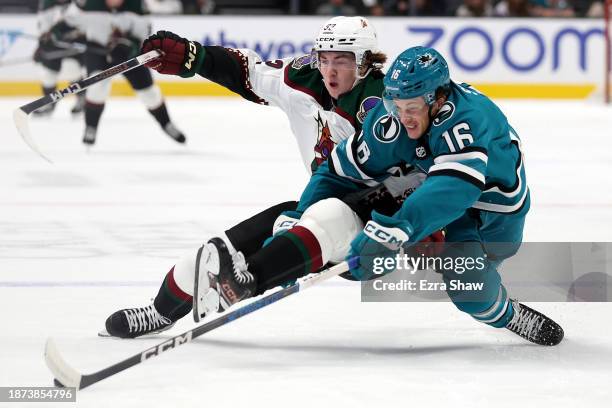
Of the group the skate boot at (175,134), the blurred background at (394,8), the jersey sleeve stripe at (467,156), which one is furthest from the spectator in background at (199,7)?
the jersey sleeve stripe at (467,156)

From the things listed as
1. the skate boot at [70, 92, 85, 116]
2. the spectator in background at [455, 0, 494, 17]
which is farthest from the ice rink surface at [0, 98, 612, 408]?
the spectator in background at [455, 0, 494, 17]

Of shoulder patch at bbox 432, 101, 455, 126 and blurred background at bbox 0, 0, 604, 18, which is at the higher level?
shoulder patch at bbox 432, 101, 455, 126

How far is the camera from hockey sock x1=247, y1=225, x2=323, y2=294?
2.78 m

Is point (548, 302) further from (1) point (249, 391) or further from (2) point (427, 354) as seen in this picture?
(1) point (249, 391)

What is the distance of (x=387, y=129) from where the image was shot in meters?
2.97

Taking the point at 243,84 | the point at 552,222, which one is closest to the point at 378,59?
the point at 243,84

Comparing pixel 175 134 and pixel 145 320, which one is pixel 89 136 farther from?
pixel 145 320

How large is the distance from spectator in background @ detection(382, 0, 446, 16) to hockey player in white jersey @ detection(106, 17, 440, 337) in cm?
797

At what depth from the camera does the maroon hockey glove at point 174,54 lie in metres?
3.49

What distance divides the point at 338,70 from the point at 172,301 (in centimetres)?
77

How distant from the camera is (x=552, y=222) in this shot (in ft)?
16.8

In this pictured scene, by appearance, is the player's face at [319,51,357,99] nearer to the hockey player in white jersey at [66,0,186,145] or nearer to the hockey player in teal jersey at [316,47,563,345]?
the hockey player in teal jersey at [316,47,563,345]

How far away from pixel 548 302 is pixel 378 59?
89cm

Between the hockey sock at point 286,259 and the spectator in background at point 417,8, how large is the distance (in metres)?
8.82
